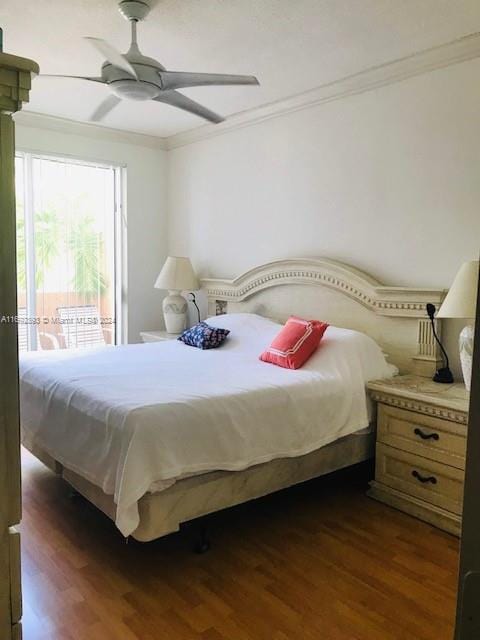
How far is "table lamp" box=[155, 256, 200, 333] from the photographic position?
443 centimetres

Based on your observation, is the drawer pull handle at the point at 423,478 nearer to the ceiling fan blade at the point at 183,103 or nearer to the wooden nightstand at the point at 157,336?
the ceiling fan blade at the point at 183,103

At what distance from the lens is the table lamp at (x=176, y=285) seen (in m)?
4.43

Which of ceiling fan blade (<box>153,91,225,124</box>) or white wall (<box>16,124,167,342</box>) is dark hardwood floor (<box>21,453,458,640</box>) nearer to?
ceiling fan blade (<box>153,91,225,124</box>)

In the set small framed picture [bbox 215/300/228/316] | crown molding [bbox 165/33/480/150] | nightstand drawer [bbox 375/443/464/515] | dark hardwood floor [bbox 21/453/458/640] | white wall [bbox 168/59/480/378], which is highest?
crown molding [bbox 165/33/480/150]

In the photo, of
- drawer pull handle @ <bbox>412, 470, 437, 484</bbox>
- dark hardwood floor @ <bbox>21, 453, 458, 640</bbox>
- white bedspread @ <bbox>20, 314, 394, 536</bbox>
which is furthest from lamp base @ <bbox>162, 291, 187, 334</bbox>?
drawer pull handle @ <bbox>412, 470, 437, 484</bbox>

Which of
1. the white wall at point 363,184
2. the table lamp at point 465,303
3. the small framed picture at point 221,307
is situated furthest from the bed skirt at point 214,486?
the small framed picture at point 221,307

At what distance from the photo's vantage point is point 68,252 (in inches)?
182

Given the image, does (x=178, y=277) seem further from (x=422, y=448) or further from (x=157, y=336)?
(x=422, y=448)

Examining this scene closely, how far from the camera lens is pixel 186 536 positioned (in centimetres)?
240

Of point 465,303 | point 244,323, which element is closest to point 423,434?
point 465,303

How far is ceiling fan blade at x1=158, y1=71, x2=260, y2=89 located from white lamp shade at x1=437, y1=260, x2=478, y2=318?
4.65 feet

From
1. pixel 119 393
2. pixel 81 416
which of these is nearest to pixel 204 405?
pixel 119 393

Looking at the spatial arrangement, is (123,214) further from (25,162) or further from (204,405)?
(204,405)

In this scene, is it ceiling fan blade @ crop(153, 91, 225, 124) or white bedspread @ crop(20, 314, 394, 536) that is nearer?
white bedspread @ crop(20, 314, 394, 536)
